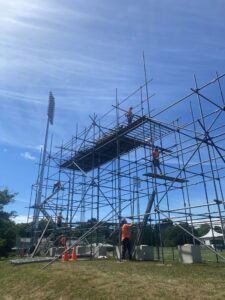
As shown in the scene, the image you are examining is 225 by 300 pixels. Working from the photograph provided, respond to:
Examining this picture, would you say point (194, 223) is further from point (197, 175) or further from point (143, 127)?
point (143, 127)

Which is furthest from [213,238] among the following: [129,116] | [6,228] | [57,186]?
[6,228]

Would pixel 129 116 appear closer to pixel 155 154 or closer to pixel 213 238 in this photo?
pixel 155 154

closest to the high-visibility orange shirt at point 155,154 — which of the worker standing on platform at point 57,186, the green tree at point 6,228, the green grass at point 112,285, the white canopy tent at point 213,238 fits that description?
the white canopy tent at point 213,238

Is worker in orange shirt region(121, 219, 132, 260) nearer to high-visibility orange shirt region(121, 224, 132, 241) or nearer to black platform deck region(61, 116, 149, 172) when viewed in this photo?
high-visibility orange shirt region(121, 224, 132, 241)

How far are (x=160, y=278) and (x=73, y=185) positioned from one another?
1597 cm

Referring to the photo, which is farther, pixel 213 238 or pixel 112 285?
pixel 213 238

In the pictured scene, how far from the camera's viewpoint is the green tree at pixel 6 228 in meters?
23.2

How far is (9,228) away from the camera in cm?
2755

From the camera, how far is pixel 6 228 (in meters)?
27.6

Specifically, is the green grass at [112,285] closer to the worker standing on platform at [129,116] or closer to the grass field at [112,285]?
the grass field at [112,285]

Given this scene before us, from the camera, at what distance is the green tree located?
2325 centimetres

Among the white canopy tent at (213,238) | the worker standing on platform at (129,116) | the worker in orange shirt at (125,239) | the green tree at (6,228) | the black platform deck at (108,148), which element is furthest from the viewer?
the green tree at (6,228)

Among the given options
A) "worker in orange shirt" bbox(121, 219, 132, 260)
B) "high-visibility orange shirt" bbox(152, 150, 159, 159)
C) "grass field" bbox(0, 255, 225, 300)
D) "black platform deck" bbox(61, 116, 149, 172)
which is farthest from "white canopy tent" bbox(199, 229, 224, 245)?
"black platform deck" bbox(61, 116, 149, 172)

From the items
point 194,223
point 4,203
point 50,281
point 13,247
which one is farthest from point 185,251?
point 4,203
